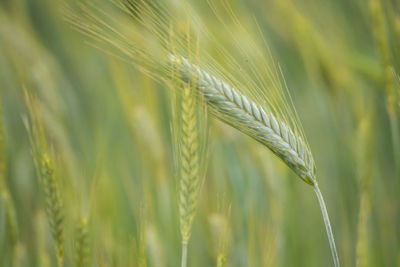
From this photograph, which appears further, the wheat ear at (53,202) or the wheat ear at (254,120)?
the wheat ear at (53,202)

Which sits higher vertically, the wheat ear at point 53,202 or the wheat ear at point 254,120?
the wheat ear at point 254,120

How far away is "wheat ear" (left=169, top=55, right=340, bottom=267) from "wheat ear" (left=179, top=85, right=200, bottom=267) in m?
0.03

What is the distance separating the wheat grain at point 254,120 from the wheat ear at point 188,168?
0.03m

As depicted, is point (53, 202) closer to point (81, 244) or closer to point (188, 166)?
point (81, 244)

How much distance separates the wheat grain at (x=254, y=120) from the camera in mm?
699

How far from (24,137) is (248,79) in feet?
4.81

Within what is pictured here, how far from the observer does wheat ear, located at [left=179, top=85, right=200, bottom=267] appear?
72 cm

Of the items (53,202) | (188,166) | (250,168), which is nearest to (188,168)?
(188,166)

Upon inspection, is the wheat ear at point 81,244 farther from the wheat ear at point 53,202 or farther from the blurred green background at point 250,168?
the blurred green background at point 250,168

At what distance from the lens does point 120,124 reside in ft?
6.07

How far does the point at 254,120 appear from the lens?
28.2 inches

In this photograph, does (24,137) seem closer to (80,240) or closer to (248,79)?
(80,240)

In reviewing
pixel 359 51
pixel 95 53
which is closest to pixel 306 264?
pixel 359 51

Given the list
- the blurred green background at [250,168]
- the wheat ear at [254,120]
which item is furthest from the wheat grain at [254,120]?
A: the blurred green background at [250,168]
